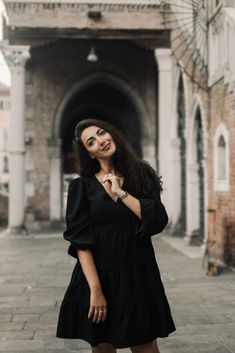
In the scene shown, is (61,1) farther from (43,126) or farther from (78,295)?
(78,295)

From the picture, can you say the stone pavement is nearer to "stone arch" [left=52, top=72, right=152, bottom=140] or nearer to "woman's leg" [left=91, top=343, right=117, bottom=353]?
"woman's leg" [left=91, top=343, right=117, bottom=353]

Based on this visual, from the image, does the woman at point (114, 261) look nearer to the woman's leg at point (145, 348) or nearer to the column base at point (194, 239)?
the woman's leg at point (145, 348)

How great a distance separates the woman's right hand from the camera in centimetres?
253

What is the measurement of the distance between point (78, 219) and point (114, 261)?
10.6 inches

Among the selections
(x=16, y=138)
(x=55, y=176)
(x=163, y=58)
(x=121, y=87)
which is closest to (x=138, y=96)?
(x=121, y=87)

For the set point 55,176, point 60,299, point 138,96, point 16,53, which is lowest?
point 60,299

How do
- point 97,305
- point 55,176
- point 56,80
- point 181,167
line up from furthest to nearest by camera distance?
1. point 56,80
2. point 55,176
3. point 181,167
4. point 97,305

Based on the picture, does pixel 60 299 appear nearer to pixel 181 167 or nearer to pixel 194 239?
pixel 194 239

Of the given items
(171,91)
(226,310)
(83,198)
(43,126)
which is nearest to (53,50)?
(43,126)

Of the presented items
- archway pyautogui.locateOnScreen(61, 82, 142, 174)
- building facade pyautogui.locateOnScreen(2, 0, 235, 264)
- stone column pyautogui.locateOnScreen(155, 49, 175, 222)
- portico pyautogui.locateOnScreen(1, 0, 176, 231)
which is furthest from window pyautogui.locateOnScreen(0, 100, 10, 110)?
stone column pyautogui.locateOnScreen(155, 49, 175, 222)

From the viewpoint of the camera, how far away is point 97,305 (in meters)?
2.52

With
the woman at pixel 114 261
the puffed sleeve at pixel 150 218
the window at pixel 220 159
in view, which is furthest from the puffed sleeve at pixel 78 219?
the window at pixel 220 159

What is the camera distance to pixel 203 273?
8109mm

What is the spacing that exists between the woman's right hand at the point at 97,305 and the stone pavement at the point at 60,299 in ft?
6.24
